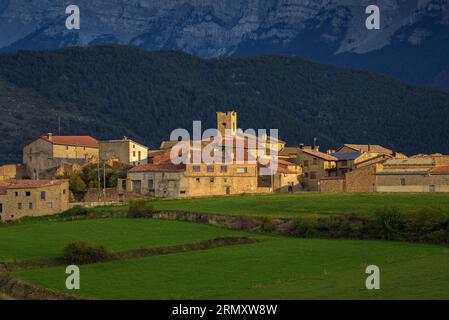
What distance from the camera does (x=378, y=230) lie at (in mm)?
73125

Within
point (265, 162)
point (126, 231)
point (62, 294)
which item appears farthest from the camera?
point (265, 162)

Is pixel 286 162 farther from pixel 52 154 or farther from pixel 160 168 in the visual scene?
pixel 52 154

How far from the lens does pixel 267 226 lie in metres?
78.2

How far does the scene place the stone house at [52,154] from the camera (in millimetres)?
117375

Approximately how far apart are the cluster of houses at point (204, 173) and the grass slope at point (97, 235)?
28.3ft

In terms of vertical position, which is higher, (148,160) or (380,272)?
(148,160)

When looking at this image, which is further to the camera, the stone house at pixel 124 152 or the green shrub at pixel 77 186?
the stone house at pixel 124 152

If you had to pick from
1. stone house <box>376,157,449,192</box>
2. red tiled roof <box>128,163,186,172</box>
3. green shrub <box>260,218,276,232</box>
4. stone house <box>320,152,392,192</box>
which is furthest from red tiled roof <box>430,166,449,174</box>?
green shrub <box>260,218,276,232</box>

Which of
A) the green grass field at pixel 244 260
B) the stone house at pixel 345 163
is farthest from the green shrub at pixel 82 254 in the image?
the stone house at pixel 345 163

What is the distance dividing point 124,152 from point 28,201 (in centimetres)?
2582

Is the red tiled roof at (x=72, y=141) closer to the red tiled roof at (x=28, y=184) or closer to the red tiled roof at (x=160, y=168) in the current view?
the red tiled roof at (x=160, y=168)
